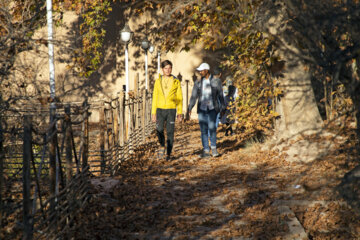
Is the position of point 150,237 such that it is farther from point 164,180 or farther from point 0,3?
point 0,3

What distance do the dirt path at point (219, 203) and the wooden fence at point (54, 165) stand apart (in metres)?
0.34

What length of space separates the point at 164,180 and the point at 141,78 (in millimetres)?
12429

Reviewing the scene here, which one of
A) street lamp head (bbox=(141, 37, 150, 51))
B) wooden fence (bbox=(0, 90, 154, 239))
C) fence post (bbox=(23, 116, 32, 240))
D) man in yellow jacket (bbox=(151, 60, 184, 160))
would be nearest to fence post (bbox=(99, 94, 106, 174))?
wooden fence (bbox=(0, 90, 154, 239))

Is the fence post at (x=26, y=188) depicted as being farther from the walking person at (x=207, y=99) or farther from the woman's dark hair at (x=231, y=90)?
the woman's dark hair at (x=231, y=90)

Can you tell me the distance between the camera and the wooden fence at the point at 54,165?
4428 millimetres

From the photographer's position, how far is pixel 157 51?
2042 cm

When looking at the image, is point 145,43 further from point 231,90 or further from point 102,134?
point 102,134

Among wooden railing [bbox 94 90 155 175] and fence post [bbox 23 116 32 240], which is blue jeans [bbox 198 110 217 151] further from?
fence post [bbox 23 116 32 240]

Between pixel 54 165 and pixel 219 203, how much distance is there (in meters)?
2.57

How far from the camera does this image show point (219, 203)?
665 centimetres

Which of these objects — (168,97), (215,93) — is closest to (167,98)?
(168,97)

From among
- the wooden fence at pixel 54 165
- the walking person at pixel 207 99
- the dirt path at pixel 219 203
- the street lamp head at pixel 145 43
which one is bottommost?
the dirt path at pixel 219 203

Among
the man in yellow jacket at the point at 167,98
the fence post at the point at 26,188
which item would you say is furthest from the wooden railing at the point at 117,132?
the fence post at the point at 26,188

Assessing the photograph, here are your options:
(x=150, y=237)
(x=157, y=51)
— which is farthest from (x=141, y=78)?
(x=150, y=237)
